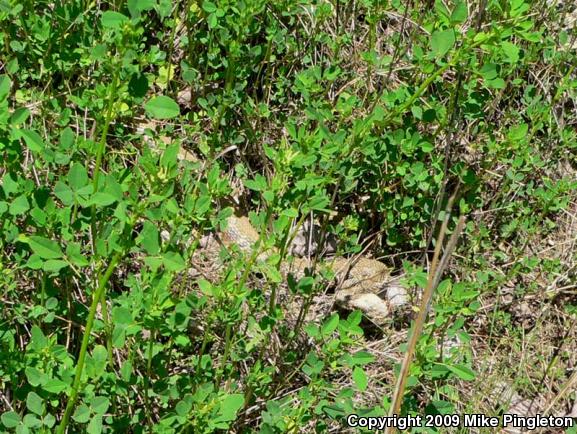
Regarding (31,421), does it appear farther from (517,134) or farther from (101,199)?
(517,134)

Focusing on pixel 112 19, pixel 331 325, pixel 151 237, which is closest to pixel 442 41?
pixel 331 325

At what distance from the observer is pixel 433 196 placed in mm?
3785

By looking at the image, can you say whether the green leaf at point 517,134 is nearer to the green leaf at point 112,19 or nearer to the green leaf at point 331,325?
the green leaf at point 331,325

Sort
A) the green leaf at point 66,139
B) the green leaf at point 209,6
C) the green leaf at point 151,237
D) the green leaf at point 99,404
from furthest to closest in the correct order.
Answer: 1. the green leaf at point 209,6
2. the green leaf at point 66,139
3. the green leaf at point 99,404
4. the green leaf at point 151,237

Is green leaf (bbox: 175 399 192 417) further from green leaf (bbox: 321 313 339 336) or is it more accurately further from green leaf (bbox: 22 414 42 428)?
green leaf (bbox: 321 313 339 336)

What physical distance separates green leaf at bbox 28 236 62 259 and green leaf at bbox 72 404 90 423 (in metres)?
0.52

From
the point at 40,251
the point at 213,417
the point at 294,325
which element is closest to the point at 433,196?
the point at 294,325

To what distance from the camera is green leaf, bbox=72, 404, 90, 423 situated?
2.39 meters

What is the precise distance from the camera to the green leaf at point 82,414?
239 cm

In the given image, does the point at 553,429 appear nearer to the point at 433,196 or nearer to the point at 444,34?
the point at 433,196

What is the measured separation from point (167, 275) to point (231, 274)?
0.22 m

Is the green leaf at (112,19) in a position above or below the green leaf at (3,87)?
above

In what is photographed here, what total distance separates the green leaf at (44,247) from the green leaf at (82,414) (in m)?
0.52

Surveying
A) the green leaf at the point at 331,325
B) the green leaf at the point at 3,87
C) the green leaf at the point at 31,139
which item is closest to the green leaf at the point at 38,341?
the green leaf at the point at 31,139
